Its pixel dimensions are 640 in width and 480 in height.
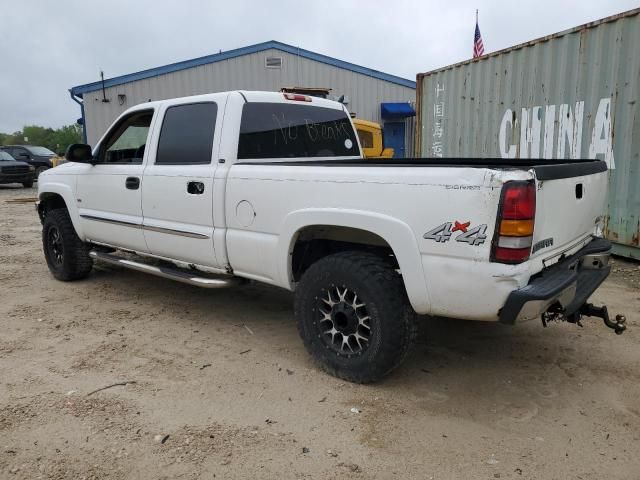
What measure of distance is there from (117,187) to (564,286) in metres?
3.68

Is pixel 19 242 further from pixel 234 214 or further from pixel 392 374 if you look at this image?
pixel 392 374

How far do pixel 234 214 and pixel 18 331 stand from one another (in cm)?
217

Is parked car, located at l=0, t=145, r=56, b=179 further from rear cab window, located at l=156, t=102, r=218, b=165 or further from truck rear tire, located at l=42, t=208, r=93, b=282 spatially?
rear cab window, located at l=156, t=102, r=218, b=165

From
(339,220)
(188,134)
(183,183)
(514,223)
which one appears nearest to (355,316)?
(339,220)

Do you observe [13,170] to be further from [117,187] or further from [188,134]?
[188,134]

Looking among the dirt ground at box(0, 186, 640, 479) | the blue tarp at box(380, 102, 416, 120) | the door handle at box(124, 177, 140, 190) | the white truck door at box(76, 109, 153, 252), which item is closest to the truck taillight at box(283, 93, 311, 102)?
the white truck door at box(76, 109, 153, 252)

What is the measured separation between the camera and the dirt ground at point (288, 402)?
7.97 feet

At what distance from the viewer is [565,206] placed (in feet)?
9.27

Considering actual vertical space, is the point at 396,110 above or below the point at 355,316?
above

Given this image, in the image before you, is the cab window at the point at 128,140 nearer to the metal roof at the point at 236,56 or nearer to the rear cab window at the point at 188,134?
the rear cab window at the point at 188,134

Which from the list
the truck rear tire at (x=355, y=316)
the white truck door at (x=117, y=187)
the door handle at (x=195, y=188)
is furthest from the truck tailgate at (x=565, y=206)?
the white truck door at (x=117, y=187)

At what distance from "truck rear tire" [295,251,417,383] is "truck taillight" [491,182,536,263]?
684 millimetres

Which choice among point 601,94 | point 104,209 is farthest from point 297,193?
point 601,94

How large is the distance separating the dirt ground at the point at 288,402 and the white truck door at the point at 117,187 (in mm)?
750
